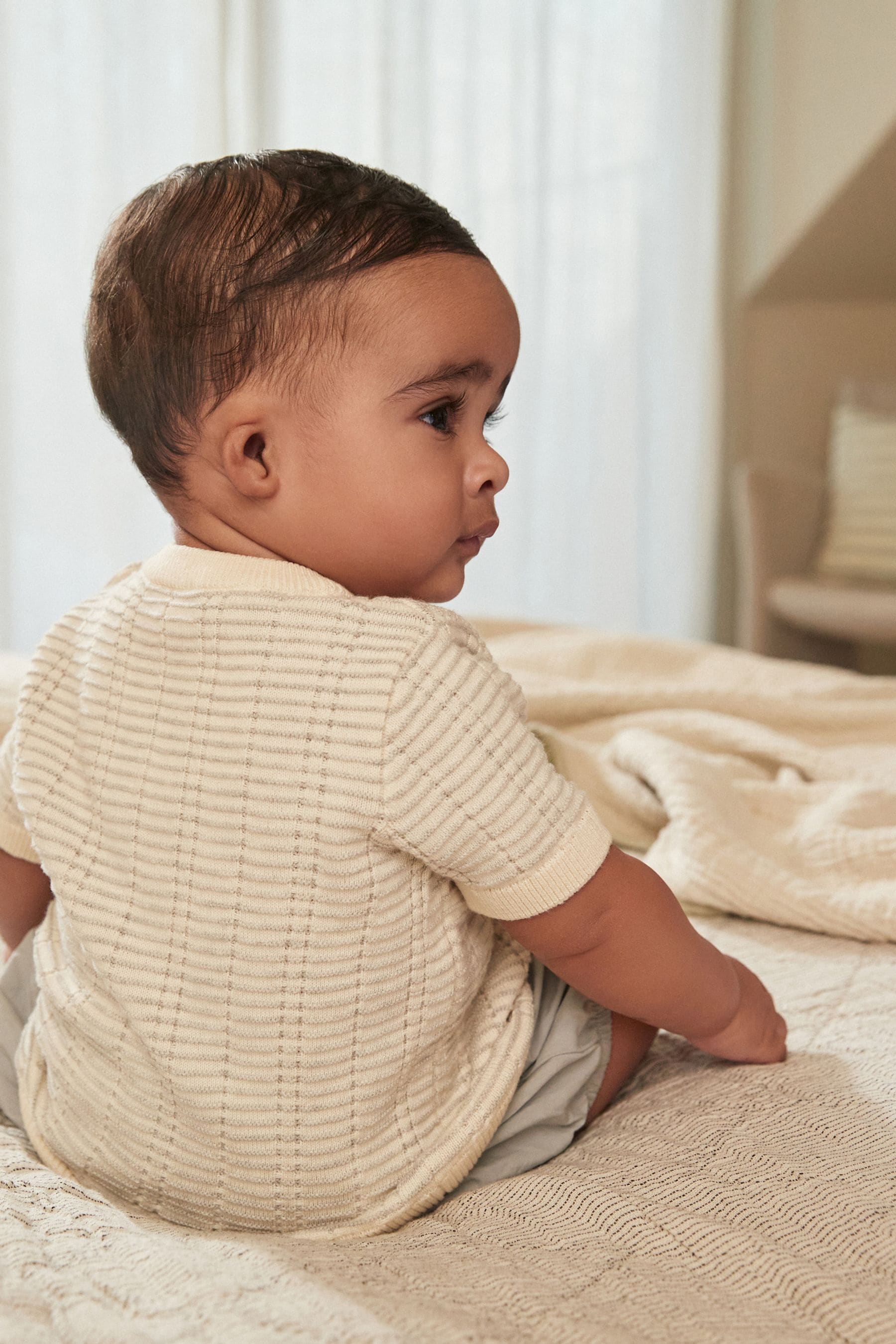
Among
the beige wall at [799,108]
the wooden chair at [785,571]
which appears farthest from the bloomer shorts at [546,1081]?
the beige wall at [799,108]

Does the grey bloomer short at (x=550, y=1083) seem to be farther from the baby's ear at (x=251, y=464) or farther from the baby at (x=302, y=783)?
the baby's ear at (x=251, y=464)

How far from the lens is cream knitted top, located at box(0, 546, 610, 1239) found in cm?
59

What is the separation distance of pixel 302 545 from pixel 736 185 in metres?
3.39

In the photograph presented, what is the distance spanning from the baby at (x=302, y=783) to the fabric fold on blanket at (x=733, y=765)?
275mm

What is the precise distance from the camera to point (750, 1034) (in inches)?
28.7

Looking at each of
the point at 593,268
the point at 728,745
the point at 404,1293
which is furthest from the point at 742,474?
the point at 404,1293

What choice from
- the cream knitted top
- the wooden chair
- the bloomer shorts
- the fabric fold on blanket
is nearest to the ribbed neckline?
the cream knitted top

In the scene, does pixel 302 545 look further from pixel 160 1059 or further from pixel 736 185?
pixel 736 185

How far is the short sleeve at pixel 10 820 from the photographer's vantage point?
717 mm

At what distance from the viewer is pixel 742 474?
3.25 metres

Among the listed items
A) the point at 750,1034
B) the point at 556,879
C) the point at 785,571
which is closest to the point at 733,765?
the point at 750,1034

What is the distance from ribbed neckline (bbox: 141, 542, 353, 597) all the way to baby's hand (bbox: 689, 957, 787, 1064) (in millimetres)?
321

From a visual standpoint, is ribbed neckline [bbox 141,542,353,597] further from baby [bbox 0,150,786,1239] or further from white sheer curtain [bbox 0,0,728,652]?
white sheer curtain [bbox 0,0,728,652]

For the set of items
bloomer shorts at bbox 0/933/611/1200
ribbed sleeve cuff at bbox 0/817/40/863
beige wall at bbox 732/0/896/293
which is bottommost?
bloomer shorts at bbox 0/933/611/1200
